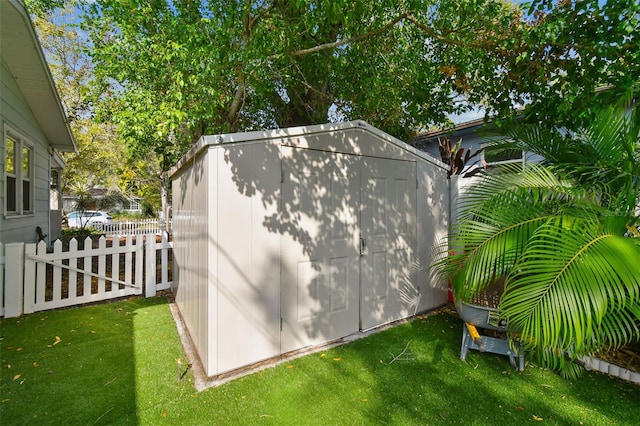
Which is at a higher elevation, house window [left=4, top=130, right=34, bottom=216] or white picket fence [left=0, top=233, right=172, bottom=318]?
house window [left=4, top=130, right=34, bottom=216]

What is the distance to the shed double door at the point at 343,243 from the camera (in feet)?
10.6

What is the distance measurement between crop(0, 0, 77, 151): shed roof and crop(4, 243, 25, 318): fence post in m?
2.87

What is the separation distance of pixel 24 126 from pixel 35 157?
2.91 ft

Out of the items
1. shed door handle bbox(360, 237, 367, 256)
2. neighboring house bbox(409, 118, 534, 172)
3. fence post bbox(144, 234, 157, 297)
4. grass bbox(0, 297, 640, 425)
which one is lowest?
grass bbox(0, 297, 640, 425)

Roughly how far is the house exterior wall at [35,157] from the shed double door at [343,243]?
4736mm

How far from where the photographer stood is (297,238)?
10.7 ft

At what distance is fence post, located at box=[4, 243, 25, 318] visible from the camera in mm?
3949

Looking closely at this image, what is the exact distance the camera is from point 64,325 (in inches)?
153

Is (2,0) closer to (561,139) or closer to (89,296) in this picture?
(89,296)

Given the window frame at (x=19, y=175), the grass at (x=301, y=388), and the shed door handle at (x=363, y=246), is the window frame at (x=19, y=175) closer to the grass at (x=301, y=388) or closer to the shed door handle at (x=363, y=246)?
the grass at (x=301, y=388)

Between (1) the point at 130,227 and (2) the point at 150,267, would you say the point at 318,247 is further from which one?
(1) the point at 130,227

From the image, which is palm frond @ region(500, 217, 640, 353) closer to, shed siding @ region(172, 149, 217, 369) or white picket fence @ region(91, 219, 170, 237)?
shed siding @ region(172, 149, 217, 369)

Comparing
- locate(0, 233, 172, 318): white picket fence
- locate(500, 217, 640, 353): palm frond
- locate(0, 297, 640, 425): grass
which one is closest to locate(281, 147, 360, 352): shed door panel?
locate(0, 297, 640, 425): grass

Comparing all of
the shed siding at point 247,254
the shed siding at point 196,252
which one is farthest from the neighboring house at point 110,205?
the shed siding at point 247,254
